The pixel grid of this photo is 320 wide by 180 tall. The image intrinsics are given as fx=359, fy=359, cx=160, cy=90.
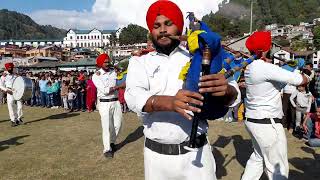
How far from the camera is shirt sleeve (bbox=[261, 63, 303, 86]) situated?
14.1 ft

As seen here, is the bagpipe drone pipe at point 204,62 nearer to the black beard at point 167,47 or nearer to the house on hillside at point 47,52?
the black beard at point 167,47

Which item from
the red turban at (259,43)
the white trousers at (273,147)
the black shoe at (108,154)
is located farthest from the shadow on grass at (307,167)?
the black shoe at (108,154)

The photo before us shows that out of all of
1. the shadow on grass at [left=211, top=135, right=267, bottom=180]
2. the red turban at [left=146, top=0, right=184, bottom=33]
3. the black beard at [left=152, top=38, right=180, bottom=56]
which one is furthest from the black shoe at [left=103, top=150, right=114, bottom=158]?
the red turban at [left=146, top=0, right=184, bottom=33]

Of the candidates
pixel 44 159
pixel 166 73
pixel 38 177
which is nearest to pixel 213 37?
pixel 166 73

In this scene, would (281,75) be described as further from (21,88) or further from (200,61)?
(21,88)

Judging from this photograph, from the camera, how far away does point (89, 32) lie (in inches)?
7446

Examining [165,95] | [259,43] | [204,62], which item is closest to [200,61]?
[204,62]

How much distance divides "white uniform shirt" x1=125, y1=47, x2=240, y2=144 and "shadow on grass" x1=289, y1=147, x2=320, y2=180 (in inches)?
180

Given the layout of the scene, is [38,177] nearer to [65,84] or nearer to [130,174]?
[130,174]

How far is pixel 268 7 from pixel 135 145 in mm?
180912

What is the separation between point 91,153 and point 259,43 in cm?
531

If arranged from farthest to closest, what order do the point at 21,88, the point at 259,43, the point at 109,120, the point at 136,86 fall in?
1. the point at 21,88
2. the point at 109,120
3. the point at 259,43
4. the point at 136,86

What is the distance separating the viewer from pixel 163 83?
281 cm

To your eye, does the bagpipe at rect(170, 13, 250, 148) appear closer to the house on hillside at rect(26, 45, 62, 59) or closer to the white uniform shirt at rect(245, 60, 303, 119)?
the white uniform shirt at rect(245, 60, 303, 119)
